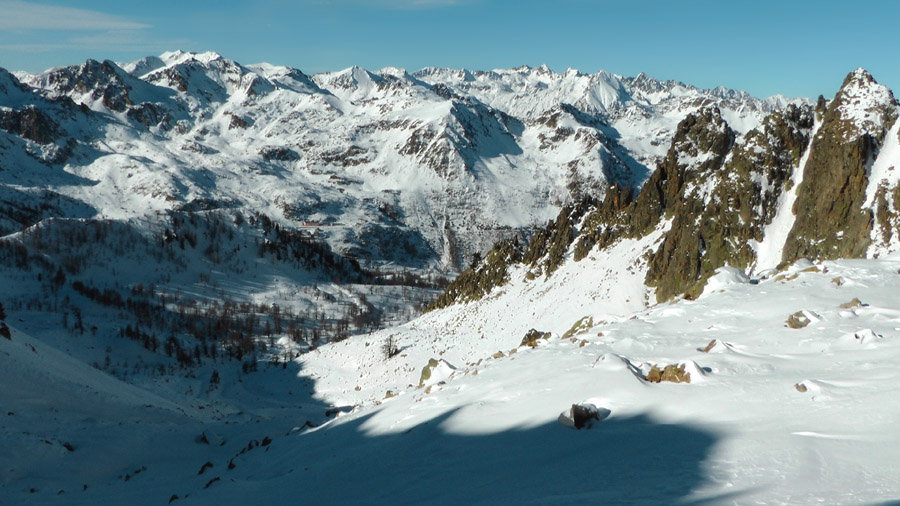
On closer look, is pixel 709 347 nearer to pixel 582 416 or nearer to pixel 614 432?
pixel 582 416

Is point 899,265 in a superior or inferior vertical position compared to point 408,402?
superior

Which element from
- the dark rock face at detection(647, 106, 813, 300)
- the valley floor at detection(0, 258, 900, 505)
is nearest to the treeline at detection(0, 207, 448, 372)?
the dark rock face at detection(647, 106, 813, 300)

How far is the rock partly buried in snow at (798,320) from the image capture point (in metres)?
13.0

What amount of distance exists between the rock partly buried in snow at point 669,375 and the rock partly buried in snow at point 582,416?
1673mm

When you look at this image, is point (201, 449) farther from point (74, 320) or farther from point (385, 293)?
point (385, 293)

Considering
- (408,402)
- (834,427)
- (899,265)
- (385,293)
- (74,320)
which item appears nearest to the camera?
(834,427)

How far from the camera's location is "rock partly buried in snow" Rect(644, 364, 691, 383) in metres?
10.4

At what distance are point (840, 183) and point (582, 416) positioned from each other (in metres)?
35.3

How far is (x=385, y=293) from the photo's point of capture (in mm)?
182250

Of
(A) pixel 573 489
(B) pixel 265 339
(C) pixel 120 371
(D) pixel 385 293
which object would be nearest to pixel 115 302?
(B) pixel 265 339

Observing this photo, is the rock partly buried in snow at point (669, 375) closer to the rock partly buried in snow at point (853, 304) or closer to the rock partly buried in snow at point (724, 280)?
the rock partly buried in snow at point (853, 304)

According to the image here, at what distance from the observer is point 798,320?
515 inches

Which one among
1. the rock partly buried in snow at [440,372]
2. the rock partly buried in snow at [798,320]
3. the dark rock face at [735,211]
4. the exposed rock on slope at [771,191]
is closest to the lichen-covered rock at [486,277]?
the exposed rock on slope at [771,191]

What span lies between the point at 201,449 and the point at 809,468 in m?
22.7
